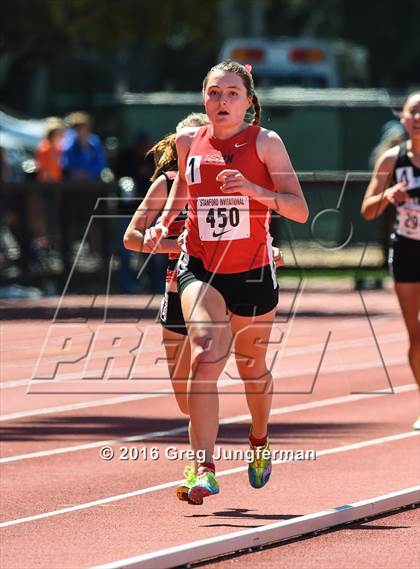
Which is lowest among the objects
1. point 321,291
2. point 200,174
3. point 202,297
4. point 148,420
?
point 321,291

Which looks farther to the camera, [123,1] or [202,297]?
[123,1]

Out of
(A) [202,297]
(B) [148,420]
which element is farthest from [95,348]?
(A) [202,297]

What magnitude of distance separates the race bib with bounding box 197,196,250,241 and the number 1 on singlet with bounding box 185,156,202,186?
0.10m

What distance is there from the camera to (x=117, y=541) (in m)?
7.60

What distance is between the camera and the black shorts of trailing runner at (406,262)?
1107 centimetres

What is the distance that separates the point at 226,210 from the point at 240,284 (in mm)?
404

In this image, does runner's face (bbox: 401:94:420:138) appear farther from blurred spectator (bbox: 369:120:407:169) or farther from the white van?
the white van

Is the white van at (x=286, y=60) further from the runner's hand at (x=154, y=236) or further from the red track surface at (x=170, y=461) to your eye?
the runner's hand at (x=154, y=236)

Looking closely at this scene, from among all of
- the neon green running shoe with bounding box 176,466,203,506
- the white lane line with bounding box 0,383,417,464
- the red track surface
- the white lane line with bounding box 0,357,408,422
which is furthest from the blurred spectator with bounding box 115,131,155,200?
the neon green running shoe with bounding box 176,466,203,506

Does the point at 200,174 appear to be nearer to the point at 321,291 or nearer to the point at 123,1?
the point at 321,291

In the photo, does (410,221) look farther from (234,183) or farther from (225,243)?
(234,183)

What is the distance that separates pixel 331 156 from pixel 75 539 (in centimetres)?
1941

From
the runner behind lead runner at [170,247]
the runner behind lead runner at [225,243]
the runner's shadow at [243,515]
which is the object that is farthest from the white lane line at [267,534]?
the runner behind lead runner at [170,247]

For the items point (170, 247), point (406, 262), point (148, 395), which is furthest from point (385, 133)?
point (170, 247)
